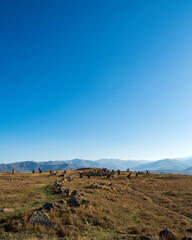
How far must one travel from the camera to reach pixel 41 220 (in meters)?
15.5

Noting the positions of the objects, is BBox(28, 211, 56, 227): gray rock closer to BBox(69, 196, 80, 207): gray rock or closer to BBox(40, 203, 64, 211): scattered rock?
BBox(40, 203, 64, 211): scattered rock

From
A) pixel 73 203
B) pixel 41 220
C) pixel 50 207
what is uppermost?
pixel 50 207

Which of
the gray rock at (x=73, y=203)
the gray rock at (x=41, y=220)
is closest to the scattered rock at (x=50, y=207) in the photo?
the gray rock at (x=41, y=220)

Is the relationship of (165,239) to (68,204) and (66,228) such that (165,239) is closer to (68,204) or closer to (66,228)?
(66,228)

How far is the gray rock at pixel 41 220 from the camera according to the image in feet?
50.1

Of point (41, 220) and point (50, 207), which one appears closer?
point (41, 220)

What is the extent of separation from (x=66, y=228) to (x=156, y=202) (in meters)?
24.5

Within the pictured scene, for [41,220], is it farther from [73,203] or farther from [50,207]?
[73,203]

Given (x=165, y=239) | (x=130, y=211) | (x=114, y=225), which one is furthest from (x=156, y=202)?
(x=165, y=239)

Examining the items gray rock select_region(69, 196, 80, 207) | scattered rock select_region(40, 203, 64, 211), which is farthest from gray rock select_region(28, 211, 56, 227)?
gray rock select_region(69, 196, 80, 207)

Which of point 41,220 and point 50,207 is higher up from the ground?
point 50,207

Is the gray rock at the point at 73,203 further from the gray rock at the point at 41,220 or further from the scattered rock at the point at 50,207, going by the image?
the gray rock at the point at 41,220

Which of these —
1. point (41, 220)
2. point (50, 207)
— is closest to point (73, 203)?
point (50, 207)

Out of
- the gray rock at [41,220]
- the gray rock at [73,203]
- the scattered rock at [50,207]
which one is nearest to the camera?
the gray rock at [41,220]
